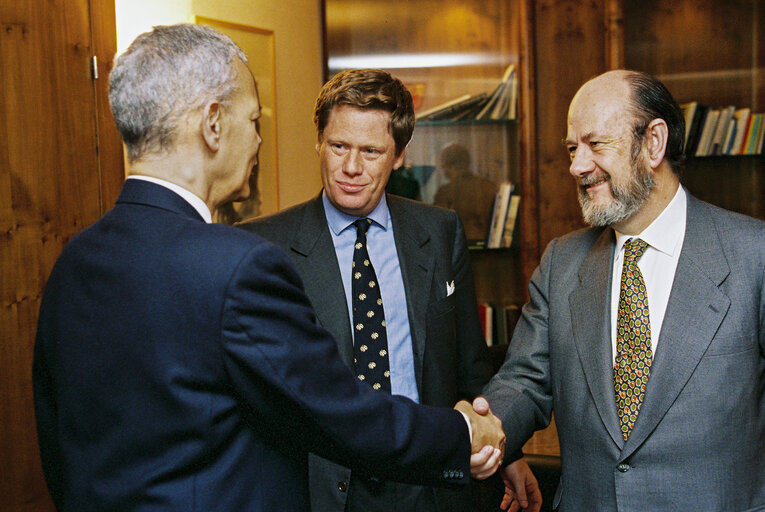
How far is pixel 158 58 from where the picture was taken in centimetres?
123

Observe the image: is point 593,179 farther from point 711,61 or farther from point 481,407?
point 711,61

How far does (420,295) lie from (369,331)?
0.19m

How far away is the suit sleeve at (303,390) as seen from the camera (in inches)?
45.4

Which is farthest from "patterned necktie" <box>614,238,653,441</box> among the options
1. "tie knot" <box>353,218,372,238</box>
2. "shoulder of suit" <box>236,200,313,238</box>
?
"shoulder of suit" <box>236,200,313,238</box>

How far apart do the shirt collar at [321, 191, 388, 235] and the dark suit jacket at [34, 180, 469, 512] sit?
2.85ft

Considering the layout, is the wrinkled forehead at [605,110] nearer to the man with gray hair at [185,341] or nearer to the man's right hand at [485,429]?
the man's right hand at [485,429]

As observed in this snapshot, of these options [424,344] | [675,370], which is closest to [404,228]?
[424,344]

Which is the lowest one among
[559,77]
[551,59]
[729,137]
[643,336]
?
[643,336]

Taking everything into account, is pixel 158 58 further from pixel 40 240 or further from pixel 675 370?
pixel 40 240

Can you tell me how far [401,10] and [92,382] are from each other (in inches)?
136

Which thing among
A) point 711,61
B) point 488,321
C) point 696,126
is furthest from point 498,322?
point 711,61

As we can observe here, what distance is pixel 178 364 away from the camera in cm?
115

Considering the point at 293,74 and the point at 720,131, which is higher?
the point at 293,74

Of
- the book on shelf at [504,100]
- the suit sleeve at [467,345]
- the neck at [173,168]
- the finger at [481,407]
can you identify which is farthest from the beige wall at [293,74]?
the neck at [173,168]
